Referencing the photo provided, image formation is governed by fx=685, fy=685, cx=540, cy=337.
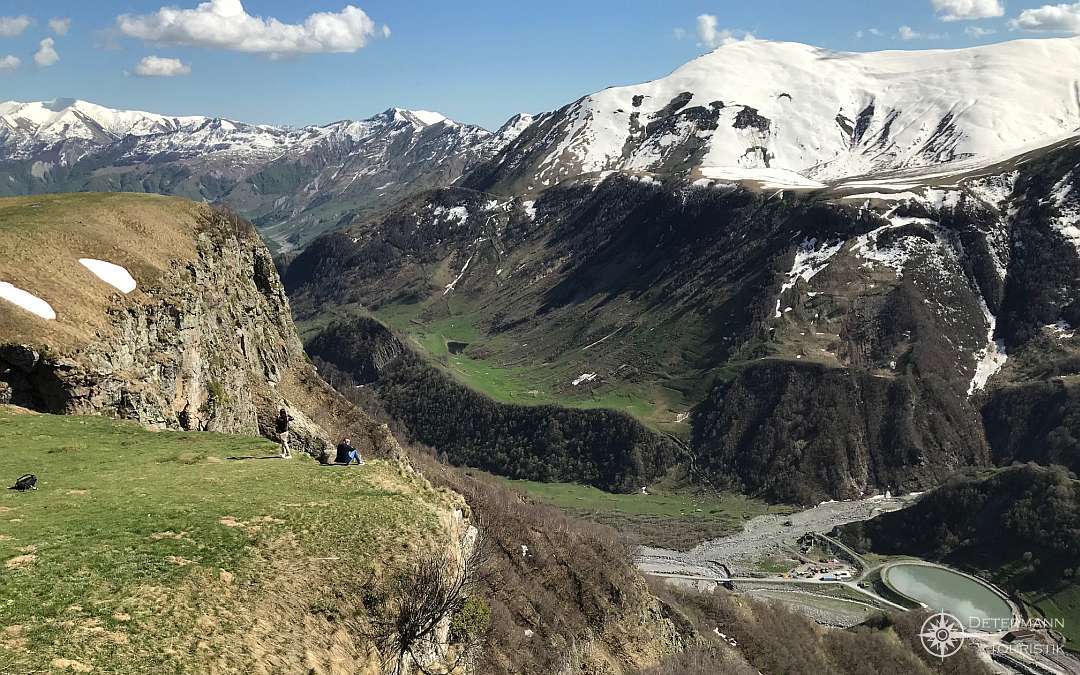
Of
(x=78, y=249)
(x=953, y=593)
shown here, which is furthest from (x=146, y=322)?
(x=953, y=593)

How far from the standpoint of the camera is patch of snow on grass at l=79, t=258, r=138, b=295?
58.9 metres

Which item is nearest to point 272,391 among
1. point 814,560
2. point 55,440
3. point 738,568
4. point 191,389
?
point 191,389

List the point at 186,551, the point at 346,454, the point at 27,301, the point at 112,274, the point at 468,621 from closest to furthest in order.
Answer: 1. the point at 186,551
2. the point at 468,621
3. the point at 346,454
4. the point at 27,301
5. the point at 112,274

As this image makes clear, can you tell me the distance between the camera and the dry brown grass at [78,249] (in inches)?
1944

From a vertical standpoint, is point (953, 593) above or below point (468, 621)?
below

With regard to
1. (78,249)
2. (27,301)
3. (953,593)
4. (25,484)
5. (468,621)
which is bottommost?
(953,593)

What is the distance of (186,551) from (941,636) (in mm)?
158441

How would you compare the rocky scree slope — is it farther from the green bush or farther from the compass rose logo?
the compass rose logo

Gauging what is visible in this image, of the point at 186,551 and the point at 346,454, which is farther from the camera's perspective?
the point at 346,454

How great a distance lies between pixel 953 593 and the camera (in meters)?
180

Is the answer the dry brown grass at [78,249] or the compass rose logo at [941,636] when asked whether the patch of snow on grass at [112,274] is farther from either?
the compass rose logo at [941,636]

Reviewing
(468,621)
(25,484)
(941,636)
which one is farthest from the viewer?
(941,636)

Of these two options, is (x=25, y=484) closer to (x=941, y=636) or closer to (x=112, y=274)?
(x=112, y=274)

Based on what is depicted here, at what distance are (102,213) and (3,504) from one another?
49842 millimetres
